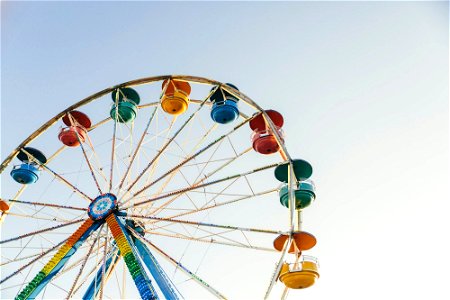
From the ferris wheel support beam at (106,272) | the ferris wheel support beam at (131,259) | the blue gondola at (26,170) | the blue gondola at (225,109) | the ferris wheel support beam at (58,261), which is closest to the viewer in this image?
the ferris wheel support beam at (131,259)

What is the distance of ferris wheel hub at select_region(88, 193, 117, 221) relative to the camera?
985 cm

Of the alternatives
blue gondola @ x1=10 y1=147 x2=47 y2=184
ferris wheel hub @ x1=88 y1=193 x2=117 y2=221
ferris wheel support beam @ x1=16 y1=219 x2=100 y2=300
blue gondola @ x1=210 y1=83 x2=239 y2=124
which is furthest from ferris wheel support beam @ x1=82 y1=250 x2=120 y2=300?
blue gondola @ x1=210 y1=83 x2=239 y2=124

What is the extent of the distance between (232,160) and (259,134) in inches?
35.5

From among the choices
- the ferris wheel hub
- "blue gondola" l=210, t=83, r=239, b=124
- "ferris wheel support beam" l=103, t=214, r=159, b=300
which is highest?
"blue gondola" l=210, t=83, r=239, b=124

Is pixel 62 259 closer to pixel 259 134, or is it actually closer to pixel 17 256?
pixel 17 256

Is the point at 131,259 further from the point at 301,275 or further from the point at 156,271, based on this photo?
the point at 301,275

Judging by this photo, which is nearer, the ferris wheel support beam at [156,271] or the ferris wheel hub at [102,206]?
the ferris wheel support beam at [156,271]

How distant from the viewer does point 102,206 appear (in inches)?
395

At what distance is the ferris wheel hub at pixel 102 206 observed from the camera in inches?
388

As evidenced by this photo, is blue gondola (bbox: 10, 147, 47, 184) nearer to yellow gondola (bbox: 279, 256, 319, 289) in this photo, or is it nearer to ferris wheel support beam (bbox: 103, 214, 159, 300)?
ferris wheel support beam (bbox: 103, 214, 159, 300)

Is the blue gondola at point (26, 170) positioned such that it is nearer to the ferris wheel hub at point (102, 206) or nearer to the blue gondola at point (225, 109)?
the ferris wheel hub at point (102, 206)

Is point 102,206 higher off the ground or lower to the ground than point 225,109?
lower

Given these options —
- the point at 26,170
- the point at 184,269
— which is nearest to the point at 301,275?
the point at 184,269

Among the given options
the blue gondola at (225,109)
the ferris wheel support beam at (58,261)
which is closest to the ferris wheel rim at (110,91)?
the blue gondola at (225,109)
